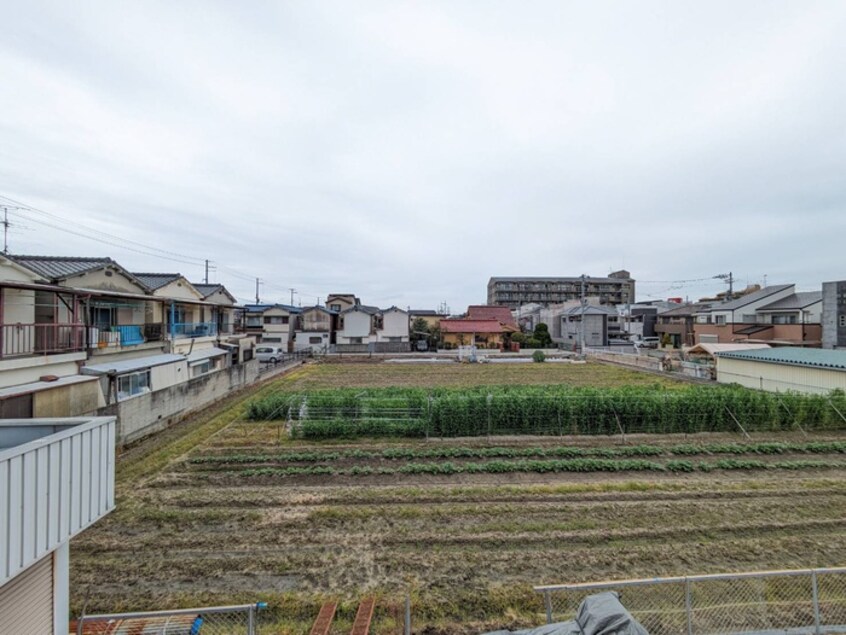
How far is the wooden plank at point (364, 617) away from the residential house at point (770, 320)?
31554 mm

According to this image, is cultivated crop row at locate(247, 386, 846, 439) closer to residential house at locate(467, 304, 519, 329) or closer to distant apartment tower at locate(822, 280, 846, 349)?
distant apartment tower at locate(822, 280, 846, 349)

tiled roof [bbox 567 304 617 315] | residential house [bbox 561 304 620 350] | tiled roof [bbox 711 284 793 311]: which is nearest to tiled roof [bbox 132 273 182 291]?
residential house [bbox 561 304 620 350]

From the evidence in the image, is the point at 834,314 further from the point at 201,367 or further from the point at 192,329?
the point at 192,329

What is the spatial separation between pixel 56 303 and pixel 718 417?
1900 cm

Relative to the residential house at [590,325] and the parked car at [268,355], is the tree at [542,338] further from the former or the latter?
the parked car at [268,355]

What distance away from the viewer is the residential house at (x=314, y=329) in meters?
33.9

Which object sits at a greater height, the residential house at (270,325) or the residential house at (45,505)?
the residential house at (270,325)

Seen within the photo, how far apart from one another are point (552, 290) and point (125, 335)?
198 ft

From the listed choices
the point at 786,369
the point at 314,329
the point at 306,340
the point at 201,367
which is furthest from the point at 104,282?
the point at 786,369

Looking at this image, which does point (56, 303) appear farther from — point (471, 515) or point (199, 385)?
point (471, 515)

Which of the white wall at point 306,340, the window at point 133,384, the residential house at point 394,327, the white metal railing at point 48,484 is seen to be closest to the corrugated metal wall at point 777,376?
the white metal railing at point 48,484

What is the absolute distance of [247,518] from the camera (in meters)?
6.22

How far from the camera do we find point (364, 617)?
4023mm

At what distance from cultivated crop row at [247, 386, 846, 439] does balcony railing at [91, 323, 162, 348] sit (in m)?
5.97
